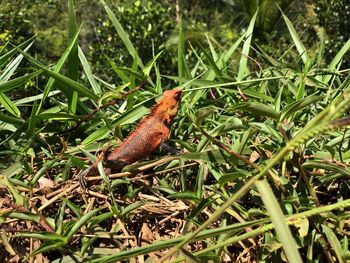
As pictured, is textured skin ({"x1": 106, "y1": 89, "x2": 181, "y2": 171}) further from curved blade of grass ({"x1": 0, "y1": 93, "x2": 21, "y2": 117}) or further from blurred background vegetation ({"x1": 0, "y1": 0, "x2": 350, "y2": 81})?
blurred background vegetation ({"x1": 0, "y1": 0, "x2": 350, "y2": 81})

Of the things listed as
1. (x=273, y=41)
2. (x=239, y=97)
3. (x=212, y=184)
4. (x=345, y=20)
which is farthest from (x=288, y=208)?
(x=273, y=41)

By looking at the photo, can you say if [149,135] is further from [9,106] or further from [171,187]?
[9,106]

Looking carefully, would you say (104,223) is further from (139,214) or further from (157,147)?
(157,147)

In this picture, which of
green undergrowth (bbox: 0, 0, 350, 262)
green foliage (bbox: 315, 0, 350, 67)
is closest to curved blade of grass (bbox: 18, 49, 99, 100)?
green undergrowth (bbox: 0, 0, 350, 262)

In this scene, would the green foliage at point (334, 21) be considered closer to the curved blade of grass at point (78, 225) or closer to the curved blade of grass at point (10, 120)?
the curved blade of grass at point (10, 120)

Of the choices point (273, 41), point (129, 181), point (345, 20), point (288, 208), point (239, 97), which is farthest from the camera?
point (273, 41)
